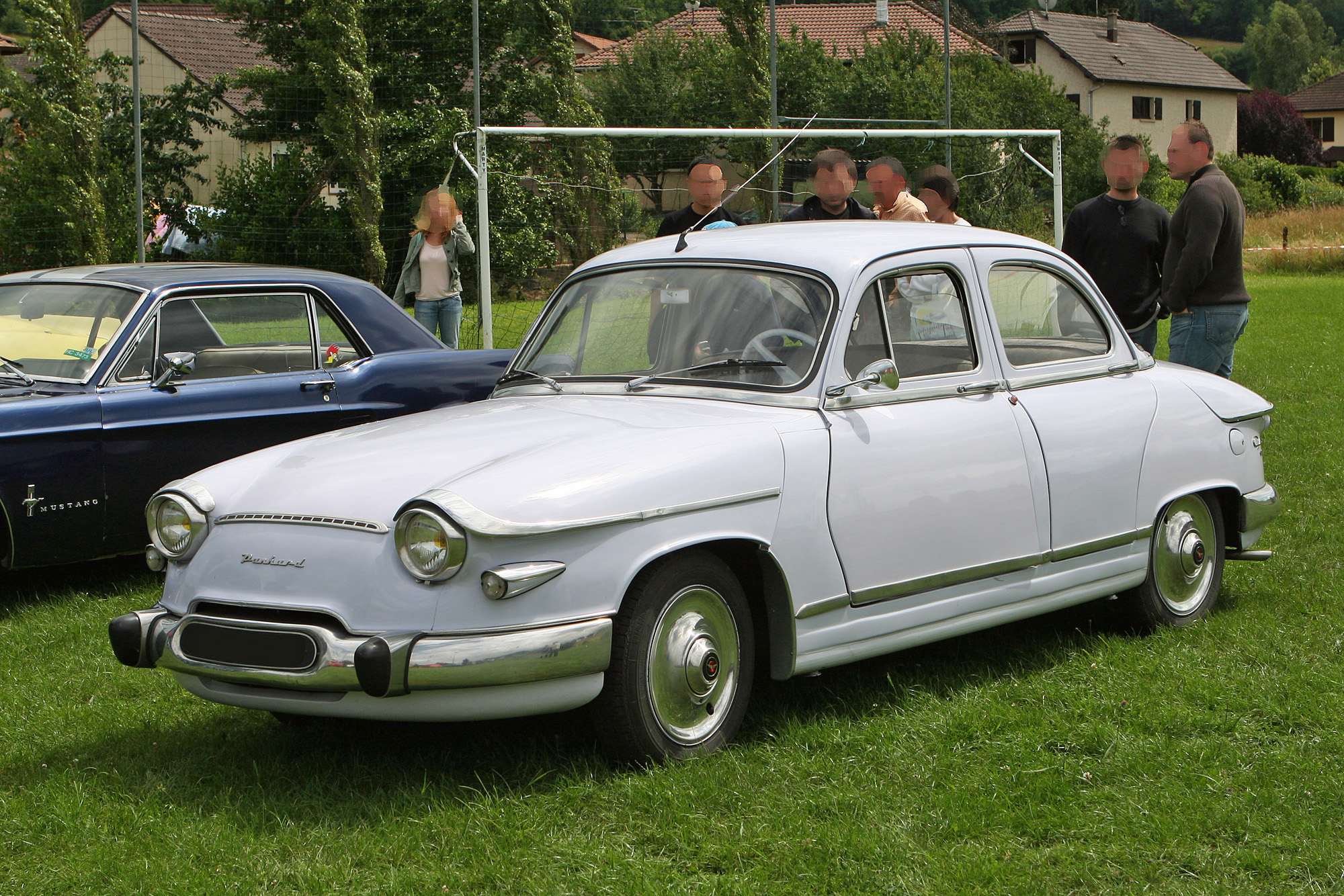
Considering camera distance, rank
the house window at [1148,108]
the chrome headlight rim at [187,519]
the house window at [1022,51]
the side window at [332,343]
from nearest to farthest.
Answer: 1. the chrome headlight rim at [187,519]
2. the side window at [332,343]
3. the house window at [1022,51]
4. the house window at [1148,108]

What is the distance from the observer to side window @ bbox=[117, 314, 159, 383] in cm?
661

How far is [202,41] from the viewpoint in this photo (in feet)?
92.1

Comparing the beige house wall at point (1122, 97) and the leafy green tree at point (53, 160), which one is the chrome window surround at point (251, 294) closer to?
the leafy green tree at point (53, 160)

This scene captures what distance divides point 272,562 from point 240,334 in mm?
3562

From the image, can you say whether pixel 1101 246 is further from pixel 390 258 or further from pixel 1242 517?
pixel 390 258

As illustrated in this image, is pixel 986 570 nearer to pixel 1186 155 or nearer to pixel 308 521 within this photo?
pixel 308 521

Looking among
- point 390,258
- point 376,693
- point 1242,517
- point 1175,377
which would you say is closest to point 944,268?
point 1175,377

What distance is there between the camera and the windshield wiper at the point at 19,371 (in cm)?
649

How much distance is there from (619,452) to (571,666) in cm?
64

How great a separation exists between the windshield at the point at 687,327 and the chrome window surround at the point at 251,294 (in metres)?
2.21

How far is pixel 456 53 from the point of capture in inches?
906

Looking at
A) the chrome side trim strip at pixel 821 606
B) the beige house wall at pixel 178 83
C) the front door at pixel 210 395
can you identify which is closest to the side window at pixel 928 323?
the chrome side trim strip at pixel 821 606

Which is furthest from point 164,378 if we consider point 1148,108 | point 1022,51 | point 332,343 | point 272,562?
point 1148,108

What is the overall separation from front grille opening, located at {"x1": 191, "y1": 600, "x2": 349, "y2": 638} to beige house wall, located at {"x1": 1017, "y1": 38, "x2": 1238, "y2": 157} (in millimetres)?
66371
